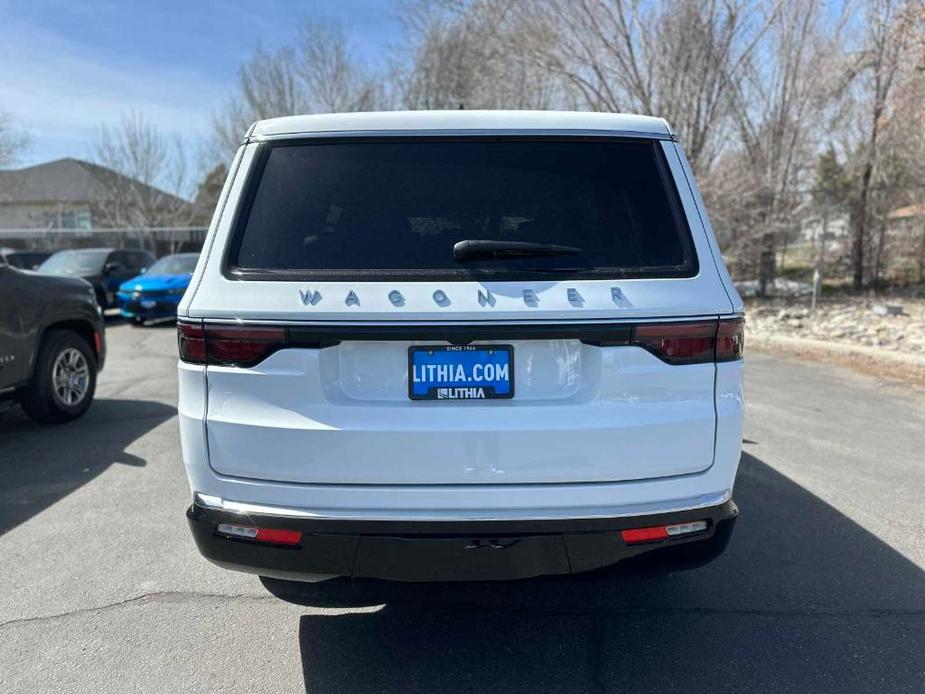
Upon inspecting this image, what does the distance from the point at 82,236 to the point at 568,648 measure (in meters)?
29.9

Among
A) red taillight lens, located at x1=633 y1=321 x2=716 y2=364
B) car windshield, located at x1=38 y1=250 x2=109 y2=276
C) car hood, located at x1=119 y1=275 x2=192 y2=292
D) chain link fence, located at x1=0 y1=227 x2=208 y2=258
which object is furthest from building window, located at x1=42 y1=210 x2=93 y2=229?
red taillight lens, located at x1=633 y1=321 x2=716 y2=364

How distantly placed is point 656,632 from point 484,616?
749 mm

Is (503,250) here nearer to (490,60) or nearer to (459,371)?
(459,371)

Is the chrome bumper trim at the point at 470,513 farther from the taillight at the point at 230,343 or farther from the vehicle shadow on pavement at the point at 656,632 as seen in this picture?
the taillight at the point at 230,343

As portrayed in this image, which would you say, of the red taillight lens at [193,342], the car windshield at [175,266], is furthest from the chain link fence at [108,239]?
the red taillight lens at [193,342]

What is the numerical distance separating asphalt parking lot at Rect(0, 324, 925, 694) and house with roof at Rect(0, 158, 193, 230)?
116 feet

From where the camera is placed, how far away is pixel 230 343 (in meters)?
2.31

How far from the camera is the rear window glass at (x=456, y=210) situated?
2346 mm

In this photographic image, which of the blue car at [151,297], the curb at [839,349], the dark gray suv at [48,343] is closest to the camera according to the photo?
the dark gray suv at [48,343]

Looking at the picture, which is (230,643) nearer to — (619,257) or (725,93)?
(619,257)

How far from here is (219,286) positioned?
7.68ft

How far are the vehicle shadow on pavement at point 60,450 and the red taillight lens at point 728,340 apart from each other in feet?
13.2

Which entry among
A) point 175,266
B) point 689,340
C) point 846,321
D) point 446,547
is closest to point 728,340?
point 689,340

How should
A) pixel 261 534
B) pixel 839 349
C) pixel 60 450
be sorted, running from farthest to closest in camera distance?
pixel 839 349 → pixel 60 450 → pixel 261 534
